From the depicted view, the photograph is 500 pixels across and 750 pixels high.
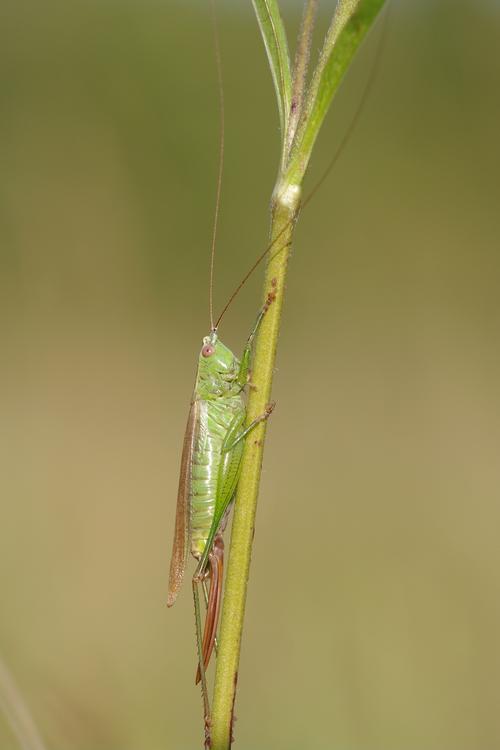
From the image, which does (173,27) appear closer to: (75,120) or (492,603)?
(75,120)

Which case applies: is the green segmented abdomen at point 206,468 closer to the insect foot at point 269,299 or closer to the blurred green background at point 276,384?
the blurred green background at point 276,384

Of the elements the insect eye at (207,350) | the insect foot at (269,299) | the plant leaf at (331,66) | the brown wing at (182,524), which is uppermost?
the plant leaf at (331,66)

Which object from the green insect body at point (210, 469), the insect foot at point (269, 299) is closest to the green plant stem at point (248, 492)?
the insect foot at point (269, 299)

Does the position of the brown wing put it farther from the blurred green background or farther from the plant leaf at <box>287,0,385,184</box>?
the plant leaf at <box>287,0,385,184</box>

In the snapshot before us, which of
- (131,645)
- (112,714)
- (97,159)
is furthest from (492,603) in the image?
(97,159)

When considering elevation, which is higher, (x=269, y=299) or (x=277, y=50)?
(x=277, y=50)

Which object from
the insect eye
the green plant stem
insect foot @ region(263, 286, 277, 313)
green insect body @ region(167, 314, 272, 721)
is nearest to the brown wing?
green insect body @ region(167, 314, 272, 721)

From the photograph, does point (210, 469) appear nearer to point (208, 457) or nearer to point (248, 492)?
point (208, 457)

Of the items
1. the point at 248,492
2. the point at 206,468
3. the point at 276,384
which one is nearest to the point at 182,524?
the point at 206,468
